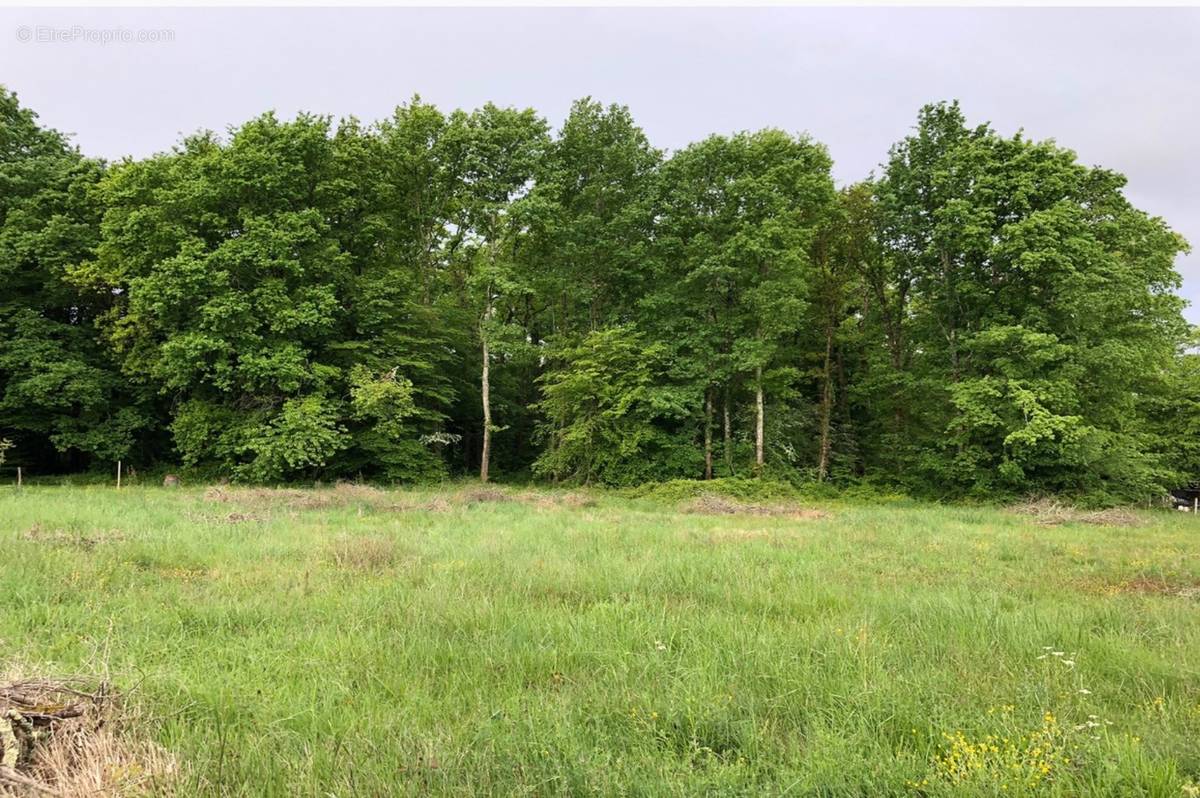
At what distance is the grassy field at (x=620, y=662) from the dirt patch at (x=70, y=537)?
6cm

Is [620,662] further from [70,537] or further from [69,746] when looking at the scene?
[70,537]

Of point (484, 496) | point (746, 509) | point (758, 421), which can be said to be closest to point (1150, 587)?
point (746, 509)

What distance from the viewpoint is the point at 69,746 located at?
117 inches

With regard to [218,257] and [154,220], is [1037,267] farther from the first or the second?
[154,220]

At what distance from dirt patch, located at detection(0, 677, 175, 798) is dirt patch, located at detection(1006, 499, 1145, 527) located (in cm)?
1835

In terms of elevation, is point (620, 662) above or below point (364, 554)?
above

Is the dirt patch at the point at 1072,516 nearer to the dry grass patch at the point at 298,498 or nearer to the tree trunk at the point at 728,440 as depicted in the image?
the tree trunk at the point at 728,440

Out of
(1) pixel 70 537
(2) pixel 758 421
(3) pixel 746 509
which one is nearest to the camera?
(1) pixel 70 537

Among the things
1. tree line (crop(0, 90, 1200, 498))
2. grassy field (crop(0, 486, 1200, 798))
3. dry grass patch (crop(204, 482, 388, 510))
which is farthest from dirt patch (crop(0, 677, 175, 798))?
tree line (crop(0, 90, 1200, 498))

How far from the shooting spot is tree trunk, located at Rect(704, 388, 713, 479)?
Result: 2517 centimetres

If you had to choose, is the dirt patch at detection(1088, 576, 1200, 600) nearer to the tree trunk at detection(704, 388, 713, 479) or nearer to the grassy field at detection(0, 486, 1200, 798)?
the grassy field at detection(0, 486, 1200, 798)

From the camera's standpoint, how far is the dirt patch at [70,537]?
8.56m

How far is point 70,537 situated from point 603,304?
22.1 meters

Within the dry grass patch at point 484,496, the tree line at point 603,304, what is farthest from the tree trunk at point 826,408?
the dry grass patch at point 484,496
